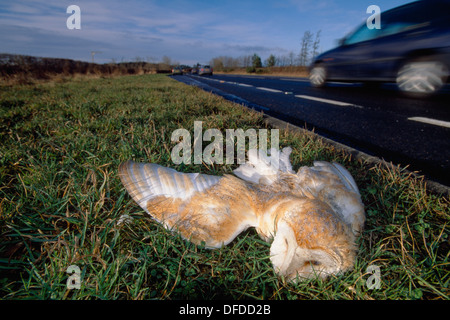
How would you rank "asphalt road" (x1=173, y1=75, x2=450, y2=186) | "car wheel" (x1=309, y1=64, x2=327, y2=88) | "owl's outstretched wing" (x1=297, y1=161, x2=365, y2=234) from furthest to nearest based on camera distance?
"car wheel" (x1=309, y1=64, x2=327, y2=88)
"asphalt road" (x1=173, y1=75, x2=450, y2=186)
"owl's outstretched wing" (x1=297, y1=161, x2=365, y2=234)

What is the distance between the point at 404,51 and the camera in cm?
458

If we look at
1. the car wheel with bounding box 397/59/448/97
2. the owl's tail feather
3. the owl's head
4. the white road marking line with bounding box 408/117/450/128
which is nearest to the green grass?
the owl's head

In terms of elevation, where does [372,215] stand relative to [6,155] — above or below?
below

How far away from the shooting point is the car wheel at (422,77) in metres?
4.14

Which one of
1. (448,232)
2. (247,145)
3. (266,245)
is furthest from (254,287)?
(247,145)

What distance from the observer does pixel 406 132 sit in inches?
104

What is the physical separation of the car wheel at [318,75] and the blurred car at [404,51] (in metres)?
0.52

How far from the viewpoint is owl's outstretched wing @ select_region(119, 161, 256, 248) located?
109 centimetres

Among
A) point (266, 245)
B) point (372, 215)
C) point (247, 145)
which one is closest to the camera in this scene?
point (266, 245)

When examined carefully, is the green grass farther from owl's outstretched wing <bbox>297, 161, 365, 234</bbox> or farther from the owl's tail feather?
the owl's tail feather
